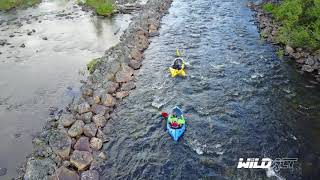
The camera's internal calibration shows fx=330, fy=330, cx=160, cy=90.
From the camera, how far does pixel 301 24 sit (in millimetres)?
31938

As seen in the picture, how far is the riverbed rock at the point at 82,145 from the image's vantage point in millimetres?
20266

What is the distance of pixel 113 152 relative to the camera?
20469 mm

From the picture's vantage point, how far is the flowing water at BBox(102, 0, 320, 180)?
62.4ft

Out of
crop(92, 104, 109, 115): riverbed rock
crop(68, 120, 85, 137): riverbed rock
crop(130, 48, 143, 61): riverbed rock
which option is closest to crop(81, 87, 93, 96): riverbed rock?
crop(92, 104, 109, 115): riverbed rock

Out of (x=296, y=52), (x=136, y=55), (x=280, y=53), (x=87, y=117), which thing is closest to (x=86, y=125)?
(x=87, y=117)

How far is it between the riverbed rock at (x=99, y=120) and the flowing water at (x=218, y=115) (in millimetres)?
550

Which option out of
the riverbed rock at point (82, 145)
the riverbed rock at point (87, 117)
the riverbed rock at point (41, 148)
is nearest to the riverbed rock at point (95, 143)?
the riverbed rock at point (82, 145)

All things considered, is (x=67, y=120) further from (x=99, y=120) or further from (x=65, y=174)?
(x=65, y=174)

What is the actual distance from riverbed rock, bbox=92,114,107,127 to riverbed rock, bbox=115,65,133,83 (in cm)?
548

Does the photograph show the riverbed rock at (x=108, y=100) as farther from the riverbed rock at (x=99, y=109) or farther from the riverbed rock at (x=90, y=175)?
the riverbed rock at (x=90, y=175)

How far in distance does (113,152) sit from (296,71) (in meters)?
17.4

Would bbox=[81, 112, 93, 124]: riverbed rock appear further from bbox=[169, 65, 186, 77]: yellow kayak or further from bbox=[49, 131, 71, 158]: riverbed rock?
bbox=[169, 65, 186, 77]: yellow kayak

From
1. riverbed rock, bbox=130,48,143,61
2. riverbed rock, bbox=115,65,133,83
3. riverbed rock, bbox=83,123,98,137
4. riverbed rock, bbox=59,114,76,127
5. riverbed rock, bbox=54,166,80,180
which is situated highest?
riverbed rock, bbox=130,48,143,61

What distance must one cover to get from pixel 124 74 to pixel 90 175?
11970 millimetres
